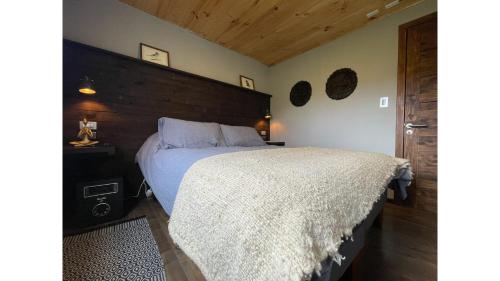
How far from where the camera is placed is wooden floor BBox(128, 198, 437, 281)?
991 mm

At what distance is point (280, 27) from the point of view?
2.37 metres

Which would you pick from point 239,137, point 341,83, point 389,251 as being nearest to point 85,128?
point 239,137

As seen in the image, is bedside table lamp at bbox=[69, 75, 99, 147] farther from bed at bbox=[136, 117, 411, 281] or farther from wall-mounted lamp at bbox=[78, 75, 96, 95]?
bed at bbox=[136, 117, 411, 281]

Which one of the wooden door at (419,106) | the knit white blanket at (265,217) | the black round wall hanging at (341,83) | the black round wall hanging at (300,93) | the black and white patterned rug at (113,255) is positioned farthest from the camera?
the black round wall hanging at (300,93)

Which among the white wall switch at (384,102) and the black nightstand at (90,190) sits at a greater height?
the white wall switch at (384,102)

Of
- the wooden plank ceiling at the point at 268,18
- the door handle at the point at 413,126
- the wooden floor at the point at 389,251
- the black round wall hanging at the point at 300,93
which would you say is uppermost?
the wooden plank ceiling at the point at 268,18

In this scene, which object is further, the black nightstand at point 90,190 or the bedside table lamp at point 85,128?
the bedside table lamp at point 85,128

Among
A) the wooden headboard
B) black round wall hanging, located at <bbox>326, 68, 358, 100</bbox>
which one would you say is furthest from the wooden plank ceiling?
the wooden headboard

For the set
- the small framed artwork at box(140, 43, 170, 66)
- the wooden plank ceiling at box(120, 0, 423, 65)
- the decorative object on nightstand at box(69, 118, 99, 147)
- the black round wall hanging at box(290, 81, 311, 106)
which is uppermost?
the wooden plank ceiling at box(120, 0, 423, 65)

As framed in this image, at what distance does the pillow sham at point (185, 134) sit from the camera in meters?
1.87

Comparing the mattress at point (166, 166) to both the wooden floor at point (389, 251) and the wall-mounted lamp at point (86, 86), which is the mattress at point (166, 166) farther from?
the wall-mounted lamp at point (86, 86)

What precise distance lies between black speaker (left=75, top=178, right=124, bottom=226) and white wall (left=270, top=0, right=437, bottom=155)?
269 centimetres

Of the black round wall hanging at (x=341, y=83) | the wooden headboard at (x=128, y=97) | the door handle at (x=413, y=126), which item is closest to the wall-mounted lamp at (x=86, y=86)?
the wooden headboard at (x=128, y=97)

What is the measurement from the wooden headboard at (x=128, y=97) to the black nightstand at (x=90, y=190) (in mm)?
249
